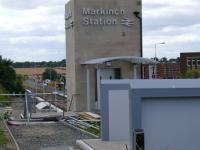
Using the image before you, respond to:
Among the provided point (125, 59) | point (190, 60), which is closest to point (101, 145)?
point (125, 59)

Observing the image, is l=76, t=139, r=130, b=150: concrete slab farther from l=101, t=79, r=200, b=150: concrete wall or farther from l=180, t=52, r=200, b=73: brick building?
l=180, t=52, r=200, b=73: brick building

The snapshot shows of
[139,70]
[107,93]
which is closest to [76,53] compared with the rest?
[139,70]

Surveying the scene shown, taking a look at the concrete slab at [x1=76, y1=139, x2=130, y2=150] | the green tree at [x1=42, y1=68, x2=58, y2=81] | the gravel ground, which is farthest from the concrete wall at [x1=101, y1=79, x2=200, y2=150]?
the green tree at [x1=42, y1=68, x2=58, y2=81]

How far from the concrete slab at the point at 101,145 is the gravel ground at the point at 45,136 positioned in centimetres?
29

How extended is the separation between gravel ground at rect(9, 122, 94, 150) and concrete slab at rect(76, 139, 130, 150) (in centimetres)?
29

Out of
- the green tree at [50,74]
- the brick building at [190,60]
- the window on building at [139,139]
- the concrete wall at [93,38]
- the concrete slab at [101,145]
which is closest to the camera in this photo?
the window on building at [139,139]

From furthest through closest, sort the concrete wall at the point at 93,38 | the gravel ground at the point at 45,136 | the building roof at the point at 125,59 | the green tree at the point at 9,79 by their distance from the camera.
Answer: the green tree at the point at 9,79 → the concrete wall at the point at 93,38 → the building roof at the point at 125,59 → the gravel ground at the point at 45,136

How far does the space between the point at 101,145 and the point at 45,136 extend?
3872 mm

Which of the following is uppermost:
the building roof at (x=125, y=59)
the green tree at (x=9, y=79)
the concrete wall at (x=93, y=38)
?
the concrete wall at (x=93, y=38)

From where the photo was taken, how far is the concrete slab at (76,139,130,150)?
15170mm

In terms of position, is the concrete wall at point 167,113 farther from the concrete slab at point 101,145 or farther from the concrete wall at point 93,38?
the concrete wall at point 93,38

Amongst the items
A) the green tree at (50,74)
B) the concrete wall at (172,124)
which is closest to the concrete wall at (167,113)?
the concrete wall at (172,124)

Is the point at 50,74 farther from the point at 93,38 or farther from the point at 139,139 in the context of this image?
the point at 139,139

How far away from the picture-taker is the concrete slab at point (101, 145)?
49.8 ft
